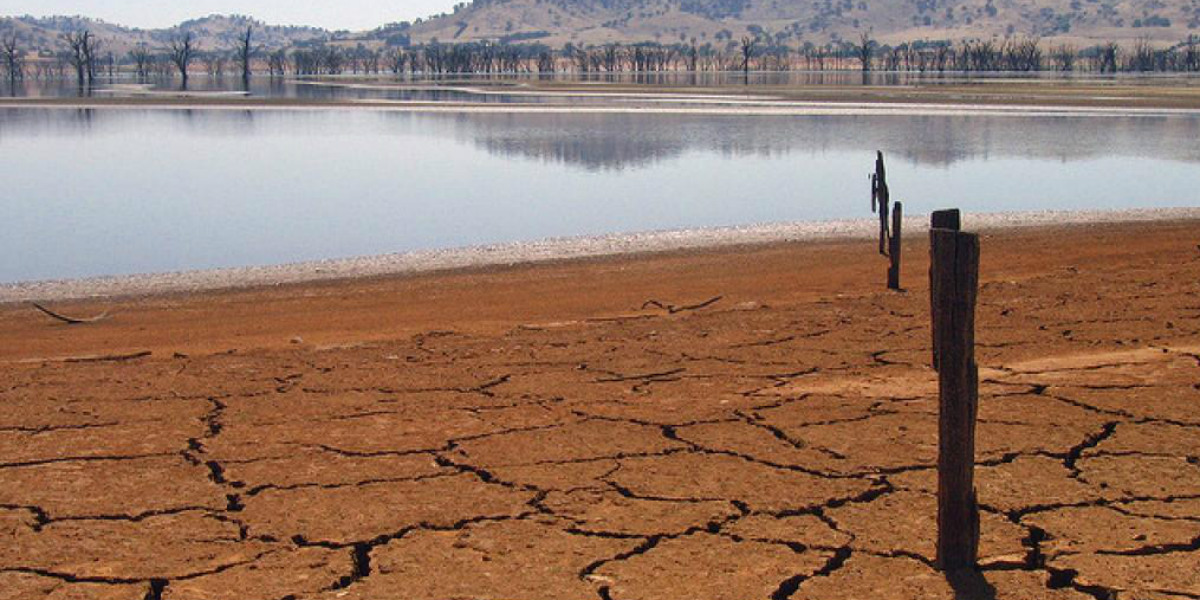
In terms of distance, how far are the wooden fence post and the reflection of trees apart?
75.0 ft

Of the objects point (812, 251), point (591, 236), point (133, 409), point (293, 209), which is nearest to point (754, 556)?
point (133, 409)

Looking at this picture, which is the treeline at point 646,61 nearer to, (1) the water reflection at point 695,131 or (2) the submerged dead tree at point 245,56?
(2) the submerged dead tree at point 245,56

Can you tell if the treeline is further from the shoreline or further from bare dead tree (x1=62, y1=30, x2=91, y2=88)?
the shoreline

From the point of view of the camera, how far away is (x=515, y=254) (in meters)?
16.0

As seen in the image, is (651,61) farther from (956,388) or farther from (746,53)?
(956,388)

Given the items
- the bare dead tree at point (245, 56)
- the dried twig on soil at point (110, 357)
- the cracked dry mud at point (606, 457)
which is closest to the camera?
the cracked dry mud at point (606, 457)

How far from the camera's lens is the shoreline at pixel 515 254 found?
14.2m

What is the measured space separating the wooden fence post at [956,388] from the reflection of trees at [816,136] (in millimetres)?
22874

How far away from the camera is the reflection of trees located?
30.8m

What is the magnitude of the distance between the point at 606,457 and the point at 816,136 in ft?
100

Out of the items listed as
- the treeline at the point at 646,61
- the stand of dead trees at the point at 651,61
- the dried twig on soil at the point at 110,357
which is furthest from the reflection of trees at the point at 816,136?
the treeline at the point at 646,61

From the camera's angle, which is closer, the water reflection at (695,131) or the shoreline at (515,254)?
the shoreline at (515,254)

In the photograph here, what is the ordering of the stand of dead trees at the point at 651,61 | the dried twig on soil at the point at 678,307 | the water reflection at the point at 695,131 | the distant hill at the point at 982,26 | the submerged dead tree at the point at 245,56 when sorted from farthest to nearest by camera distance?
the distant hill at the point at 982,26 < the stand of dead trees at the point at 651,61 < the submerged dead tree at the point at 245,56 < the water reflection at the point at 695,131 < the dried twig on soil at the point at 678,307

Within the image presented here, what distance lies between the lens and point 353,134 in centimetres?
3772
